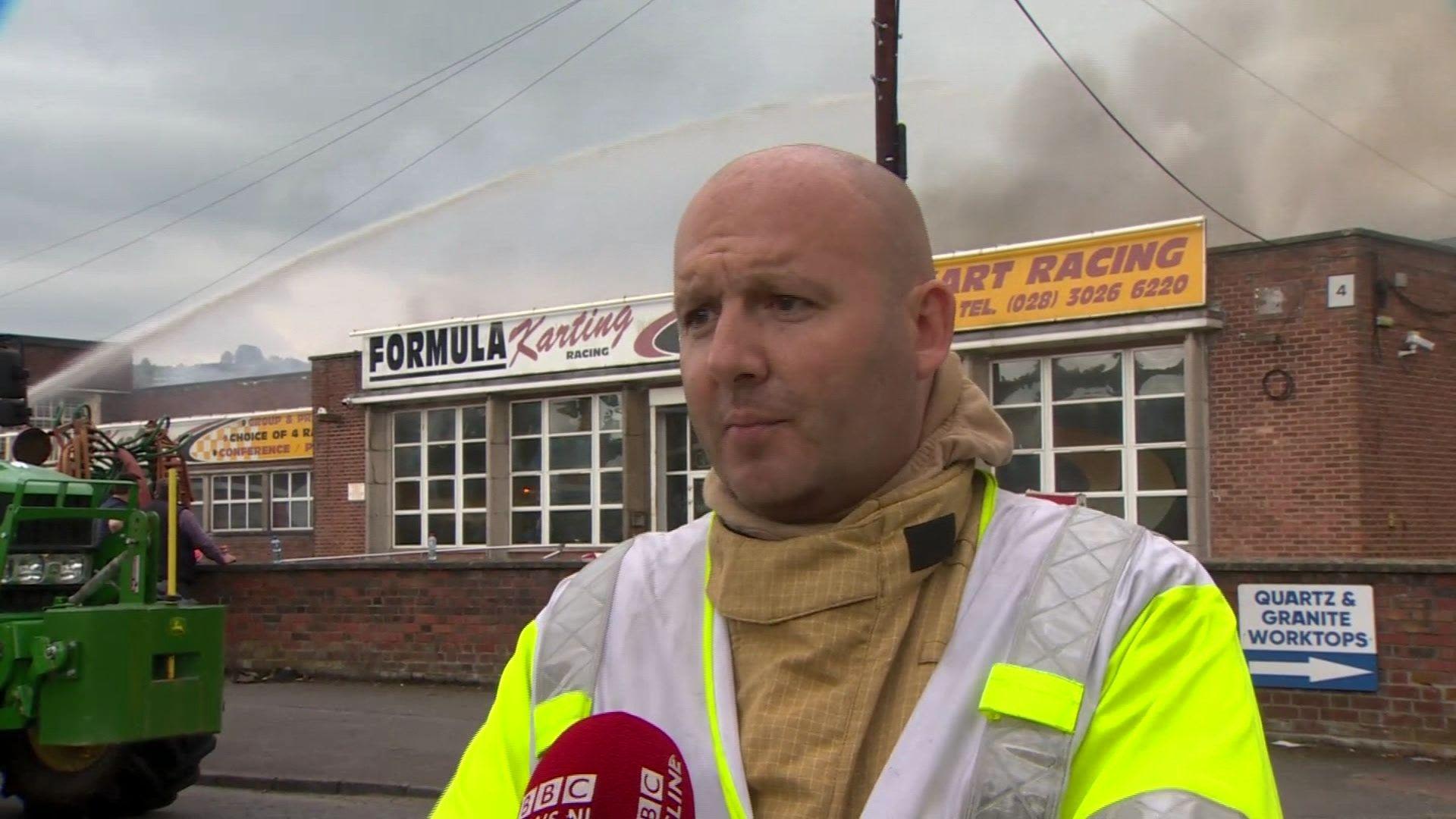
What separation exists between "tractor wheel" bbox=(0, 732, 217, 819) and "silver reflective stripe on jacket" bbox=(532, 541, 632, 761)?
7176 millimetres

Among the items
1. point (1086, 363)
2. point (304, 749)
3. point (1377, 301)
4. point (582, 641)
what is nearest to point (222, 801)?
point (304, 749)

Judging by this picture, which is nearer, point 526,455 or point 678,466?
point 678,466

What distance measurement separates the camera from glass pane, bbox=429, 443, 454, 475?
84.0ft

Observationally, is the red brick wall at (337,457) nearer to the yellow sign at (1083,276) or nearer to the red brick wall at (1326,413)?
the yellow sign at (1083,276)

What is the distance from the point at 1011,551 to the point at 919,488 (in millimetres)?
124

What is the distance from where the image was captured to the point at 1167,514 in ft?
57.8

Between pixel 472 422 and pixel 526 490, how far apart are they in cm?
167

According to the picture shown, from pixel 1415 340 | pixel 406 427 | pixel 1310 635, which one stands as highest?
pixel 1415 340

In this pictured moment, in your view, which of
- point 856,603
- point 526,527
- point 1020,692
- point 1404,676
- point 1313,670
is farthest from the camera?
point 526,527

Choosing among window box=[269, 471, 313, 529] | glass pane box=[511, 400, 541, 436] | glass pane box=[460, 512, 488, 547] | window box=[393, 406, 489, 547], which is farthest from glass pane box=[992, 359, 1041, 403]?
window box=[269, 471, 313, 529]

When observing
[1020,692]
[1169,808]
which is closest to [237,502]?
[1020,692]

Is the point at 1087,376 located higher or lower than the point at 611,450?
higher

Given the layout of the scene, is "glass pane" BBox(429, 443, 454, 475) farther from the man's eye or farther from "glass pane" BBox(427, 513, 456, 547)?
the man's eye

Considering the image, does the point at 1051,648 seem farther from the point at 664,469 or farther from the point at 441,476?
the point at 441,476
